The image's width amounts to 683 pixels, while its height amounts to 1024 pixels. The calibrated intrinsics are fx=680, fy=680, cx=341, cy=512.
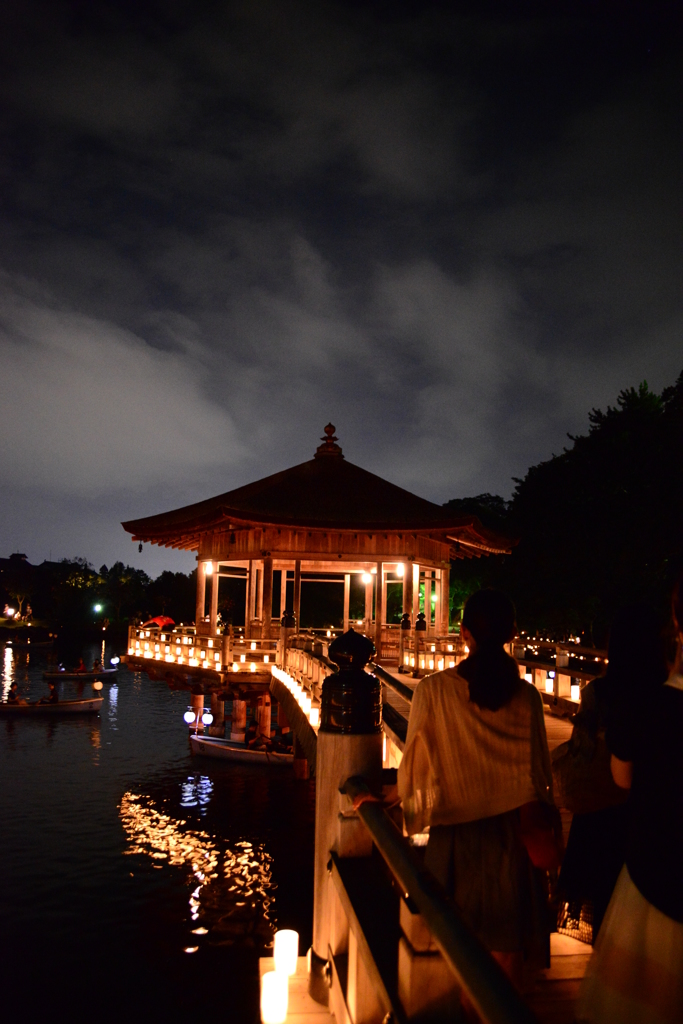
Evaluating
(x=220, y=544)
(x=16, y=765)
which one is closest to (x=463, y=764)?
(x=220, y=544)

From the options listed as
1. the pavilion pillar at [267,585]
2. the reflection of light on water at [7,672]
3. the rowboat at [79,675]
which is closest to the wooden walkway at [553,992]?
the pavilion pillar at [267,585]

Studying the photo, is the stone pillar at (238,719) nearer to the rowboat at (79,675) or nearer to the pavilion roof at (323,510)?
the pavilion roof at (323,510)

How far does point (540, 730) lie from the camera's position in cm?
290

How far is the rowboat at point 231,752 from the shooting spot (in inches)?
930

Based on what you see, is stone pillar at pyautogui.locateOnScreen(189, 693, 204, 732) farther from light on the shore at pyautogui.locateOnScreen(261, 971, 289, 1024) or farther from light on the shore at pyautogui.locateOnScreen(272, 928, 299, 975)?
light on the shore at pyautogui.locateOnScreen(261, 971, 289, 1024)

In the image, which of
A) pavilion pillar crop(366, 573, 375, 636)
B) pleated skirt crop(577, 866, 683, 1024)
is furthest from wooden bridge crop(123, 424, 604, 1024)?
pleated skirt crop(577, 866, 683, 1024)

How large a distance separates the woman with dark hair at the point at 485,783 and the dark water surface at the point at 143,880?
10.6 m

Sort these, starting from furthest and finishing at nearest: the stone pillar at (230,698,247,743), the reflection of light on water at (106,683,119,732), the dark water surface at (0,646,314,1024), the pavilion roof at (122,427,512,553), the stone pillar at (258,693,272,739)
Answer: the reflection of light on water at (106,683,119,732) → the stone pillar at (230,698,247,743) → the stone pillar at (258,693,272,739) → the pavilion roof at (122,427,512,553) → the dark water surface at (0,646,314,1024)

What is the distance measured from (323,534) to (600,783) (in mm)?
20788

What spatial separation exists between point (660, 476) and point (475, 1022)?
101ft

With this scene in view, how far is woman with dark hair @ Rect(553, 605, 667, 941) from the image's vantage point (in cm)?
263

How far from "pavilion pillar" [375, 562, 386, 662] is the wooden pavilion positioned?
0.12ft

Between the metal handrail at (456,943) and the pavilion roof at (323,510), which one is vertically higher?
the pavilion roof at (323,510)

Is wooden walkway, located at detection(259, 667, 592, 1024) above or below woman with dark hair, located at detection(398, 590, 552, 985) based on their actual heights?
below
